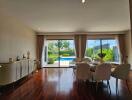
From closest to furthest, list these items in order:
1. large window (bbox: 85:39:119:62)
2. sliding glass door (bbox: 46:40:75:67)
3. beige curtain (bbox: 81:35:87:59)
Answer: beige curtain (bbox: 81:35:87:59) < large window (bbox: 85:39:119:62) < sliding glass door (bbox: 46:40:75:67)

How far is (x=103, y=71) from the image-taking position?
4188mm

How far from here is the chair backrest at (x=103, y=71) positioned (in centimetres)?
414

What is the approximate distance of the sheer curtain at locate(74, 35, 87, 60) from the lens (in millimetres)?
10019

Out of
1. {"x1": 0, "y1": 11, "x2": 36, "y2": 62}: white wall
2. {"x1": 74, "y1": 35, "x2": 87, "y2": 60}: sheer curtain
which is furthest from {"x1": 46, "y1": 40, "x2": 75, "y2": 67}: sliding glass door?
{"x1": 0, "y1": 11, "x2": 36, "y2": 62}: white wall

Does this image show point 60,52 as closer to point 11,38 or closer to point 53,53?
point 53,53

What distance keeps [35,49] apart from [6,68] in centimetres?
539

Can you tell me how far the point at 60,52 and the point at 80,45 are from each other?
1.64 metres

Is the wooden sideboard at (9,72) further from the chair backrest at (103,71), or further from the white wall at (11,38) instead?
the chair backrest at (103,71)

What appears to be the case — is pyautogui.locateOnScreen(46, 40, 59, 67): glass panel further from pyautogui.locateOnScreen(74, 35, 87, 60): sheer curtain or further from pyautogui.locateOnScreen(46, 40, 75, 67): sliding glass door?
pyautogui.locateOnScreen(74, 35, 87, 60): sheer curtain

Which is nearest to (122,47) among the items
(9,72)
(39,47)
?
(39,47)

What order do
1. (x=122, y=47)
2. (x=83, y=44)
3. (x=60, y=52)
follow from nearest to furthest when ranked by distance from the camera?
(x=122, y=47)
(x=83, y=44)
(x=60, y=52)

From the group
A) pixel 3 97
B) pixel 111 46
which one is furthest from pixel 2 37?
pixel 111 46

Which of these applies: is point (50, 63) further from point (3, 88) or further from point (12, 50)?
point (3, 88)

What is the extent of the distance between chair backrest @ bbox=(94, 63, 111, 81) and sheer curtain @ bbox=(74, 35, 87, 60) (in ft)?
19.0
